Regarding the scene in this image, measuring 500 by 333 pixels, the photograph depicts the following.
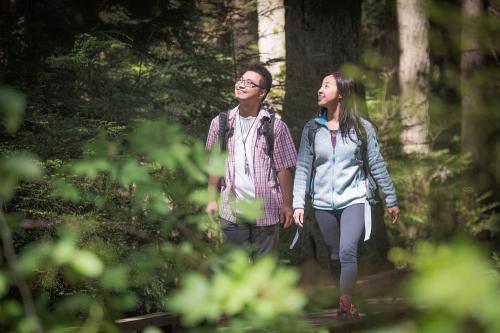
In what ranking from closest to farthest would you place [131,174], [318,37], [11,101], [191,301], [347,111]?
[191,301]
[11,101]
[131,174]
[347,111]
[318,37]

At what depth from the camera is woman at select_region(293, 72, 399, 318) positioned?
271 inches

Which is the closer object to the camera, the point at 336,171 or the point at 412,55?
the point at 336,171

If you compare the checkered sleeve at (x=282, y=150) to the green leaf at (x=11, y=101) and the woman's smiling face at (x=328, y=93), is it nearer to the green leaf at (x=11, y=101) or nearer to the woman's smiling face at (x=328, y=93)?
the woman's smiling face at (x=328, y=93)


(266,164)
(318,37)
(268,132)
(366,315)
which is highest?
(318,37)

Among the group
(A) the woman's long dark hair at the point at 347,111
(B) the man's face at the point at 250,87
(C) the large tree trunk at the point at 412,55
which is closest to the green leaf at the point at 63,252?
(B) the man's face at the point at 250,87

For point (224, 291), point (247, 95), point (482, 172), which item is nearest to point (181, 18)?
point (247, 95)

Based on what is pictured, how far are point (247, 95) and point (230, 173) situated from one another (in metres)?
0.66

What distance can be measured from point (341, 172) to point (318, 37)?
4.45 metres

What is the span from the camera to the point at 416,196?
627 inches

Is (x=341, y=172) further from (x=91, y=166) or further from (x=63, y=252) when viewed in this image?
(x=63, y=252)

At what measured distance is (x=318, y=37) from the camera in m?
11.0

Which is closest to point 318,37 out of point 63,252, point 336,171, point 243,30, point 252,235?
point 243,30

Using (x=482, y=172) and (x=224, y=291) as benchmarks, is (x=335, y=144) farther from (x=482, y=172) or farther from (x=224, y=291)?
(x=482, y=172)

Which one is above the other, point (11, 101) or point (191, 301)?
point (11, 101)
